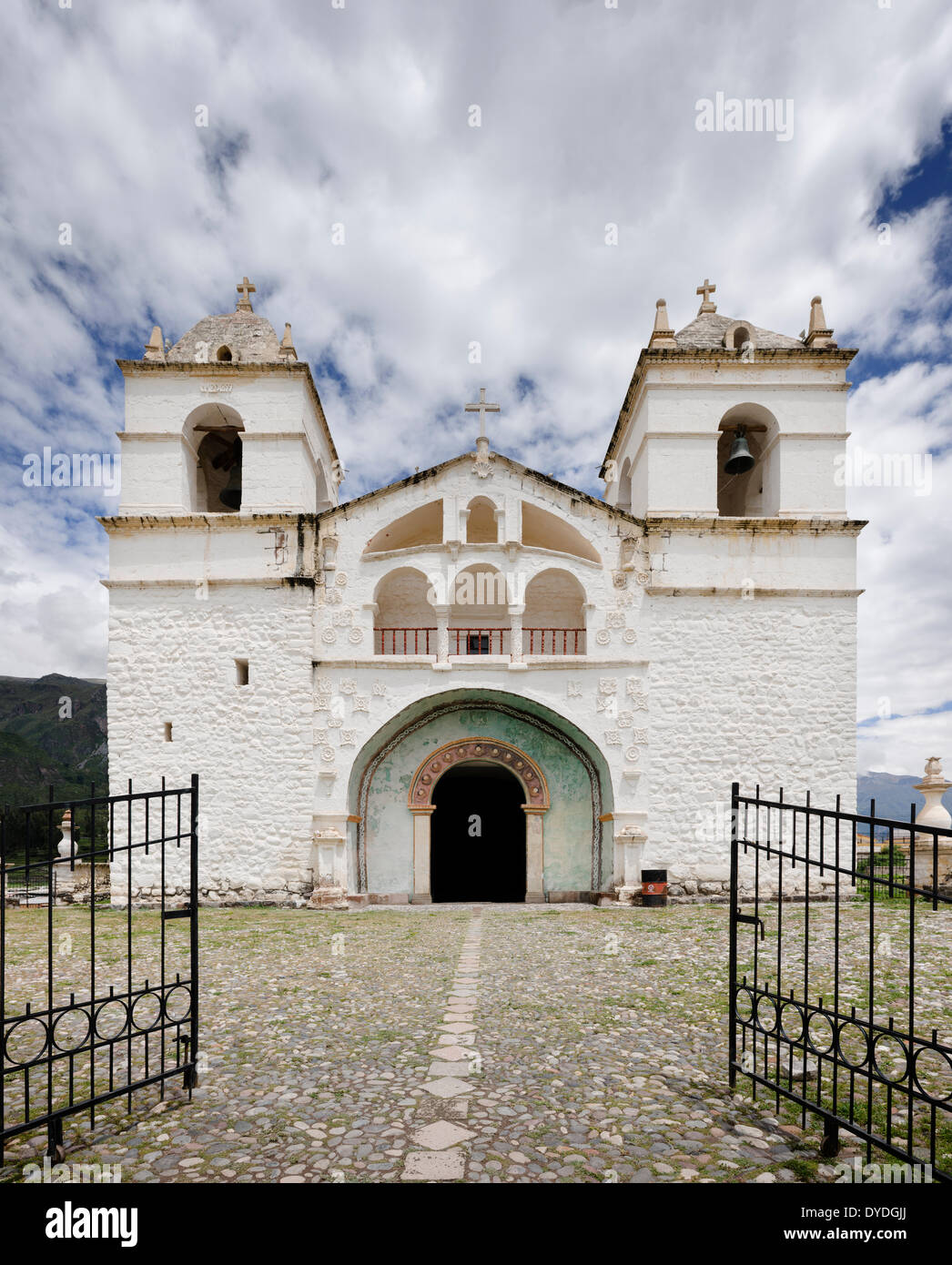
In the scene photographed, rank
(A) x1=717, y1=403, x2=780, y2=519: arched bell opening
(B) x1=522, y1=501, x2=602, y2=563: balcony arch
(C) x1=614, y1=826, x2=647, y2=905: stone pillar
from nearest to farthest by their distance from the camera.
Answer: (C) x1=614, y1=826, x2=647, y2=905: stone pillar < (B) x1=522, y1=501, x2=602, y2=563: balcony arch < (A) x1=717, y1=403, x2=780, y2=519: arched bell opening

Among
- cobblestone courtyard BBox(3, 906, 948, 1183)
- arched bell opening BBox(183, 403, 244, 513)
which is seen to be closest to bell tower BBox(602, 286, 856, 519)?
arched bell opening BBox(183, 403, 244, 513)

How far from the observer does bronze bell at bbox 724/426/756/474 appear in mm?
14219

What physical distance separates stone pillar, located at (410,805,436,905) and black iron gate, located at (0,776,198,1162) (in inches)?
162

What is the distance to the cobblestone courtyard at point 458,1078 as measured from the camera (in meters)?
3.69

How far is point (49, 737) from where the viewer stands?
56812 millimetres

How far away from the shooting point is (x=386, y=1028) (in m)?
5.89

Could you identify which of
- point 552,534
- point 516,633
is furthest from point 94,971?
point 552,534

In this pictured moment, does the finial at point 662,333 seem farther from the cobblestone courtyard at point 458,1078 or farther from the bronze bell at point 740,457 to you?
the cobblestone courtyard at point 458,1078

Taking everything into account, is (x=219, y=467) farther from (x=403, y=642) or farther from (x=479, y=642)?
(x=479, y=642)

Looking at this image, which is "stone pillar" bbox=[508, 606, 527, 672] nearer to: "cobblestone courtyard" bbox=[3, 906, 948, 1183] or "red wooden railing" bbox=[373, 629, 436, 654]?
"red wooden railing" bbox=[373, 629, 436, 654]

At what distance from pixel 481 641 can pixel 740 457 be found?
249 inches

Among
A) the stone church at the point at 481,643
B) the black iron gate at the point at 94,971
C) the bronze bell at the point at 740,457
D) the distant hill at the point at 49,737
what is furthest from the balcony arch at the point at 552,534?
the distant hill at the point at 49,737

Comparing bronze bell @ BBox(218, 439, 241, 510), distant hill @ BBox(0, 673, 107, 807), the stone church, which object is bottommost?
distant hill @ BBox(0, 673, 107, 807)
